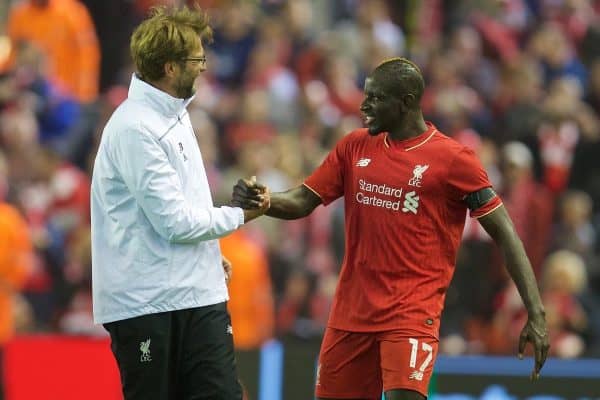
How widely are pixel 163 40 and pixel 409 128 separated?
1.40 m

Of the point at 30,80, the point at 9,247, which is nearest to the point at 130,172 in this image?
the point at 9,247

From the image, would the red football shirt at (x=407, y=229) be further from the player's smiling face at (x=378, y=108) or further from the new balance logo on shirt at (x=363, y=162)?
the player's smiling face at (x=378, y=108)

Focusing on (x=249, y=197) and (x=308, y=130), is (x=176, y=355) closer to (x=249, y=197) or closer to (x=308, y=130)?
(x=249, y=197)

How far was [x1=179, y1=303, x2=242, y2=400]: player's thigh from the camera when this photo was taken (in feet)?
20.5

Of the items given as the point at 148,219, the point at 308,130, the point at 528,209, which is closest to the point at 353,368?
the point at 148,219

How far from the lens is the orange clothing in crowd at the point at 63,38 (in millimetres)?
12984

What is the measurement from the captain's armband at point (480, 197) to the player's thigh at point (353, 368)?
81 cm

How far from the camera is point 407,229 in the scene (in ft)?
22.1

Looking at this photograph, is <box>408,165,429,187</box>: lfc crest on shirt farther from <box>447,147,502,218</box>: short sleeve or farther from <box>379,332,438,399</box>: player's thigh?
<box>379,332,438,399</box>: player's thigh

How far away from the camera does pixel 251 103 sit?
43.3ft

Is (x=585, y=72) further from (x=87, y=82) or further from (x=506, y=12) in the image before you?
(x=87, y=82)

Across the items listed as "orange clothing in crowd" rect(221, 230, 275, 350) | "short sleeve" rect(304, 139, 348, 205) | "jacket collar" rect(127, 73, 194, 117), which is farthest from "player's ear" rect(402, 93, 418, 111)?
"orange clothing in crowd" rect(221, 230, 275, 350)

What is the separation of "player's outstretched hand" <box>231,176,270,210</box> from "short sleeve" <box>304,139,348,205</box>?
555mm

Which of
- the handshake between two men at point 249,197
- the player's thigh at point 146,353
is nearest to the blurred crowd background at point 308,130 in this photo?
the handshake between two men at point 249,197
